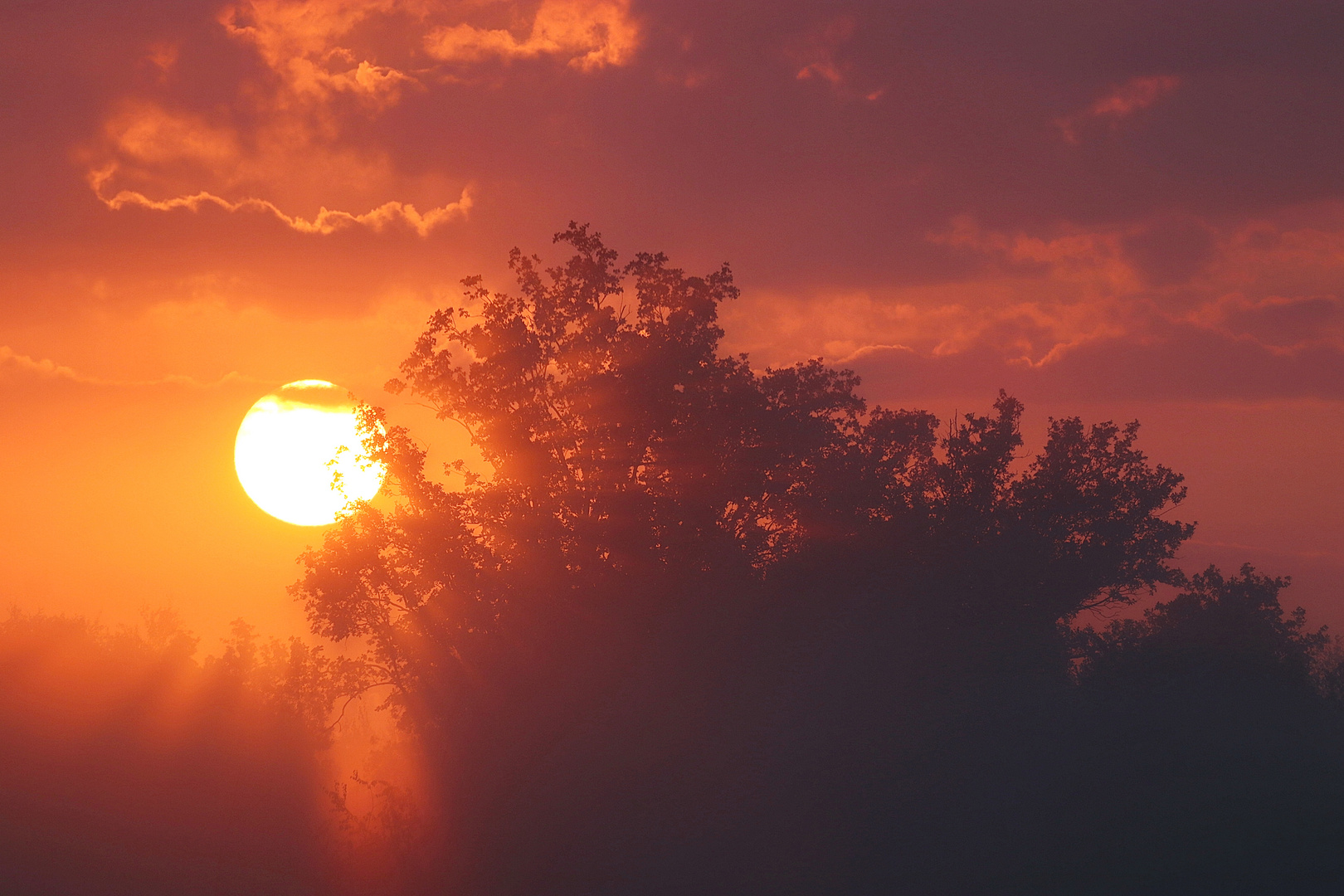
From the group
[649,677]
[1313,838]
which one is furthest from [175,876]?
[1313,838]

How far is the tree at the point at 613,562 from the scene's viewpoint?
89.0ft

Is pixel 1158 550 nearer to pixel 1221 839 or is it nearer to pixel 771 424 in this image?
pixel 1221 839

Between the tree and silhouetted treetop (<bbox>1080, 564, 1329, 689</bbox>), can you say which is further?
silhouetted treetop (<bbox>1080, 564, 1329, 689</bbox>)

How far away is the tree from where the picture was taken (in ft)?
89.0

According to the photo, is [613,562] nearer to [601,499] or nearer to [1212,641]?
[601,499]

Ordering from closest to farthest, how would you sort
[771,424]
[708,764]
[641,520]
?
[708,764] < [641,520] < [771,424]

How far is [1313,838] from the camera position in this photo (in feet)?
82.0

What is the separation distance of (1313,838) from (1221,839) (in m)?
2.51

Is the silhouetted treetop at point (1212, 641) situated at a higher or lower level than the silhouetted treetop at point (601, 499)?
lower

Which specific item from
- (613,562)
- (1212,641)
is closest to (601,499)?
(613,562)

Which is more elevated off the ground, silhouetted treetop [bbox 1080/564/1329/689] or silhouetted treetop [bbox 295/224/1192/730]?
silhouetted treetop [bbox 295/224/1192/730]

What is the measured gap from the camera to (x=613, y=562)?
93.8ft

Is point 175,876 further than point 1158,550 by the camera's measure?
No

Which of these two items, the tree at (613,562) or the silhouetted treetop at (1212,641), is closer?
the tree at (613,562)
